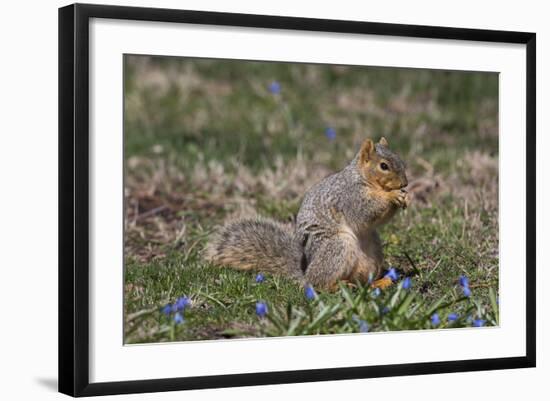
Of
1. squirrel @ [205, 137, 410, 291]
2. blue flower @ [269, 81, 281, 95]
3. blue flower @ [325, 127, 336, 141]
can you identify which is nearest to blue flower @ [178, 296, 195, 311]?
squirrel @ [205, 137, 410, 291]

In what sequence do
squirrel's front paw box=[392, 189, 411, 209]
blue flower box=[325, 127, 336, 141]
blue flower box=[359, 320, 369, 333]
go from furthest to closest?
blue flower box=[325, 127, 336, 141]
squirrel's front paw box=[392, 189, 411, 209]
blue flower box=[359, 320, 369, 333]

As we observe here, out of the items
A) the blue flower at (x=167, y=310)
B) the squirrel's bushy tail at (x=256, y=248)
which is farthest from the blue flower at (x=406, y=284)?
the blue flower at (x=167, y=310)

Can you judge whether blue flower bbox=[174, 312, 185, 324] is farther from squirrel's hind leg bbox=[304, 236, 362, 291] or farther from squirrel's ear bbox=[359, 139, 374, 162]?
squirrel's ear bbox=[359, 139, 374, 162]

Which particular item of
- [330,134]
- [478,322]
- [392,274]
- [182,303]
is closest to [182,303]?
[182,303]

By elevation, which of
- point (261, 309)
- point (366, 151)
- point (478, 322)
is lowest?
point (478, 322)

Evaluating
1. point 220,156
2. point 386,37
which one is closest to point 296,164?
point 220,156

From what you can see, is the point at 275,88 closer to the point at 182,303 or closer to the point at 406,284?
the point at 406,284
